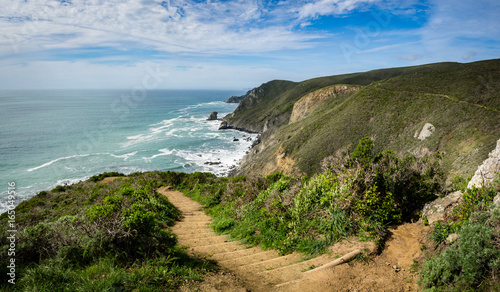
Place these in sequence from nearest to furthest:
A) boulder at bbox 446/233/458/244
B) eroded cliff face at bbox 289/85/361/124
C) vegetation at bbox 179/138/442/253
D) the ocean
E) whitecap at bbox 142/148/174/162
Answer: boulder at bbox 446/233/458/244
vegetation at bbox 179/138/442/253
the ocean
whitecap at bbox 142/148/174/162
eroded cliff face at bbox 289/85/361/124

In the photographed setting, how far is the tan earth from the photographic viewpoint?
15.5 ft

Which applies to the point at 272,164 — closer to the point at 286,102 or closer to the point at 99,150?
the point at 99,150

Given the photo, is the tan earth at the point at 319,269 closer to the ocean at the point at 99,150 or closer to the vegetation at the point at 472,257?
the vegetation at the point at 472,257

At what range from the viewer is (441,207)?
604 cm

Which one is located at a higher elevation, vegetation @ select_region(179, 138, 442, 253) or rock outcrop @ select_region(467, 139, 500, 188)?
rock outcrop @ select_region(467, 139, 500, 188)

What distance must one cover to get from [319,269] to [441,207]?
12.2 feet

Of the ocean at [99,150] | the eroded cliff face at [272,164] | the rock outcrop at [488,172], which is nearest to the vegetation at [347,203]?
the rock outcrop at [488,172]

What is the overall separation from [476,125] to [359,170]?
26.6 m

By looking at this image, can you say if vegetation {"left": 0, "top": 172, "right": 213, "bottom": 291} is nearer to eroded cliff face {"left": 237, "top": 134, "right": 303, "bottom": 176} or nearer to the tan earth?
the tan earth

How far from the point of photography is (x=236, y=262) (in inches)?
242

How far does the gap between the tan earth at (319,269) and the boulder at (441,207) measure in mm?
407

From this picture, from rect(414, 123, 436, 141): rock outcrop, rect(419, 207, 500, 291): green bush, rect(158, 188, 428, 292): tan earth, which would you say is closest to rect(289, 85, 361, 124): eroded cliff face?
rect(414, 123, 436, 141): rock outcrop

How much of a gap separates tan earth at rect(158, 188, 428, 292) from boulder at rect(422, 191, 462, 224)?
407mm

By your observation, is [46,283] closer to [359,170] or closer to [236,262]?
[236,262]
